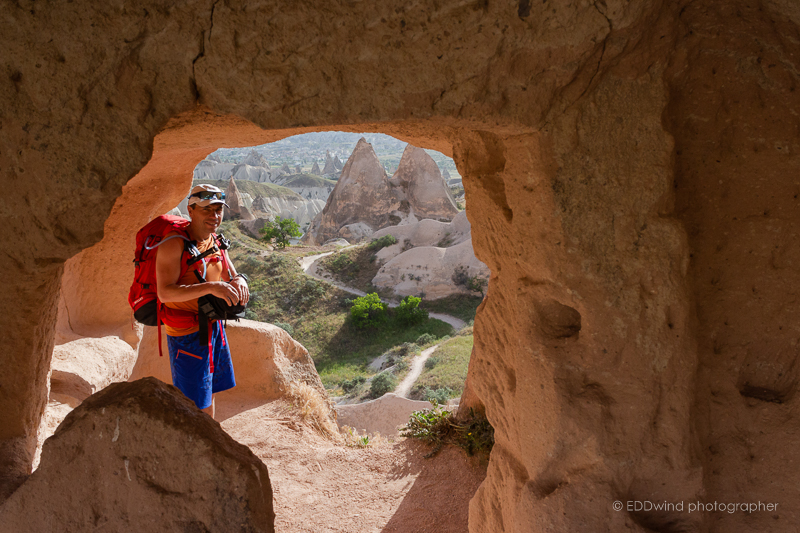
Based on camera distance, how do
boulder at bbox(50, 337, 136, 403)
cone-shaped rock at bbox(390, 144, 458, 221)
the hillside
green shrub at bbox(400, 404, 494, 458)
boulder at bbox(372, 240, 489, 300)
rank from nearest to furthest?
boulder at bbox(50, 337, 136, 403) < green shrub at bbox(400, 404, 494, 458) < boulder at bbox(372, 240, 489, 300) < cone-shaped rock at bbox(390, 144, 458, 221) < the hillside

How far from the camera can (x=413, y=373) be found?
11969 mm

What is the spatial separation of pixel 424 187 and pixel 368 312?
45.3ft

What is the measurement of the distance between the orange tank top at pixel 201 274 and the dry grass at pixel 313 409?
2544 mm

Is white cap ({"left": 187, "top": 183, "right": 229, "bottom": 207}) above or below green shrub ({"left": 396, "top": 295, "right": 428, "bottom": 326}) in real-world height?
above

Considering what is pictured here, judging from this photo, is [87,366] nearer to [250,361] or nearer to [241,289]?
[250,361]

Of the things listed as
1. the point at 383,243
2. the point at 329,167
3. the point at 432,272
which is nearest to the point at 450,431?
the point at 432,272

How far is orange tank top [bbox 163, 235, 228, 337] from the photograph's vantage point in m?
2.60

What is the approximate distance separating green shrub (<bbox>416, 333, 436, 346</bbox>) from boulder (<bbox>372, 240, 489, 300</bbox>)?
3.59 metres

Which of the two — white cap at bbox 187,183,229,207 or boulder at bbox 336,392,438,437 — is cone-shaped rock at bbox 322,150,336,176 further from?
white cap at bbox 187,183,229,207

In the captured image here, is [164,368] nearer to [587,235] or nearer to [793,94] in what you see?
[587,235]

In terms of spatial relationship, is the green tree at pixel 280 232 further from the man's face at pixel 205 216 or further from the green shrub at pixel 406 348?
the man's face at pixel 205 216

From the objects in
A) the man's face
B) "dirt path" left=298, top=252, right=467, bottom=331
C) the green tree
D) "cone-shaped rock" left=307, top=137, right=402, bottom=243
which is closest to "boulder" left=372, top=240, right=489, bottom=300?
"dirt path" left=298, top=252, right=467, bottom=331

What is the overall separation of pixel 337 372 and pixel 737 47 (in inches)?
492

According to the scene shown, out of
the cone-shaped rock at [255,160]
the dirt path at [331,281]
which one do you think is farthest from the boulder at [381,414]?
the cone-shaped rock at [255,160]
